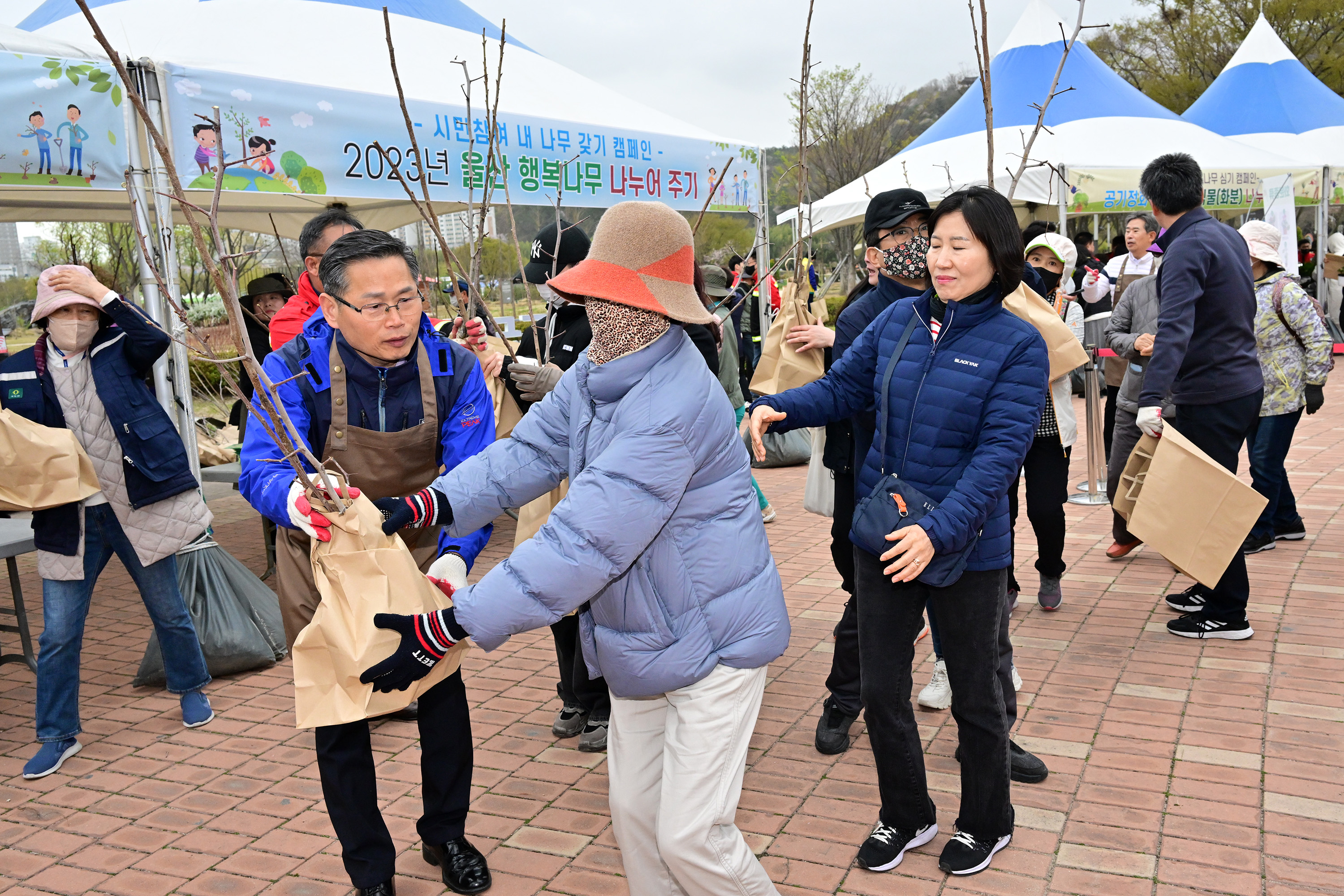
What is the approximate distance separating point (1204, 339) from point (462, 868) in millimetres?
3797

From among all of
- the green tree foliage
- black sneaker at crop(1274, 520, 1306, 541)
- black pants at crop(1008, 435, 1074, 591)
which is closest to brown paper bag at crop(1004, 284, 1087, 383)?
black pants at crop(1008, 435, 1074, 591)

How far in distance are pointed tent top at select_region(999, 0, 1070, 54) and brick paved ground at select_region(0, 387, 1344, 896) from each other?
43.1 ft

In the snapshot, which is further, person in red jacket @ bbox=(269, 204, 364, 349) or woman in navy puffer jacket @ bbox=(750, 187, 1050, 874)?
person in red jacket @ bbox=(269, 204, 364, 349)

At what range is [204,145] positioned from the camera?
520cm

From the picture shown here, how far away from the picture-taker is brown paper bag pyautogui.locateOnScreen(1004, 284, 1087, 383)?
3.91 m

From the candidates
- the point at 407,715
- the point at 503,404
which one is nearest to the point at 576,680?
the point at 407,715

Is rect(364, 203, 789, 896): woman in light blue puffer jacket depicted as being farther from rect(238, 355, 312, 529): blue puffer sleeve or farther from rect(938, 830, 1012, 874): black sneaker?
rect(938, 830, 1012, 874): black sneaker

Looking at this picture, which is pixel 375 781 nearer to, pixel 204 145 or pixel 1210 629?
pixel 204 145

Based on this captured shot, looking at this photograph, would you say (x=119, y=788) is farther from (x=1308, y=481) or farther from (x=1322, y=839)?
(x=1308, y=481)

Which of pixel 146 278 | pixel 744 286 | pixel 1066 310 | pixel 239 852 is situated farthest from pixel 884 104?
pixel 239 852

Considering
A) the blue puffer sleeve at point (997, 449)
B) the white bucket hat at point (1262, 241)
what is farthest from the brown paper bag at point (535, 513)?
the white bucket hat at point (1262, 241)

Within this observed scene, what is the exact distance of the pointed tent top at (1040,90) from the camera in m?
Answer: 15.1

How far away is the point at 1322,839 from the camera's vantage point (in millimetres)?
2982

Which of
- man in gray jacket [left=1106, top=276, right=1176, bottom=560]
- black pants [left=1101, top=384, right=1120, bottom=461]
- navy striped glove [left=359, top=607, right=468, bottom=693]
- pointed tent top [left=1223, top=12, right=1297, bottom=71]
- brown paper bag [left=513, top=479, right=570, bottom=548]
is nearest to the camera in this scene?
navy striped glove [left=359, top=607, right=468, bottom=693]
